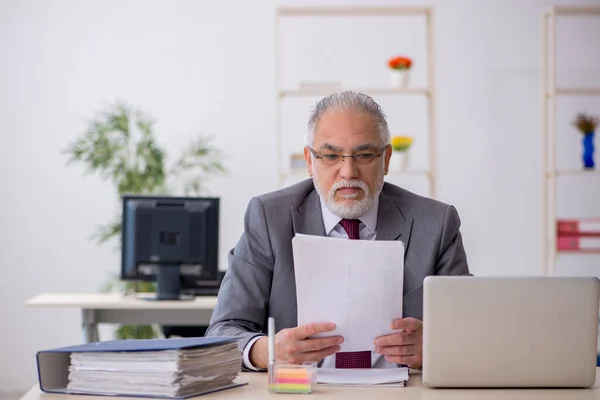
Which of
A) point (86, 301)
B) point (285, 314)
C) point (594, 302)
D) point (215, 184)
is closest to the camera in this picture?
point (594, 302)

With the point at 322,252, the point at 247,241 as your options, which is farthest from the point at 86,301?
the point at 322,252

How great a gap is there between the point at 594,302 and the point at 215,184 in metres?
4.21

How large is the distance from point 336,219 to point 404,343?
19.1 inches

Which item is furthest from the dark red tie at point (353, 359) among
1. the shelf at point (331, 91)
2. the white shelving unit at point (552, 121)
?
the white shelving unit at point (552, 121)

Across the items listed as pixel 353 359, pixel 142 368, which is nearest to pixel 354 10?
pixel 353 359

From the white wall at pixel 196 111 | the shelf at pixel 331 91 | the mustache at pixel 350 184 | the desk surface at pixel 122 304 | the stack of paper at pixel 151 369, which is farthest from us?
the white wall at pixel 196 111

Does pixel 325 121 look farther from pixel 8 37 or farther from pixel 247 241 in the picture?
pixel 8 37

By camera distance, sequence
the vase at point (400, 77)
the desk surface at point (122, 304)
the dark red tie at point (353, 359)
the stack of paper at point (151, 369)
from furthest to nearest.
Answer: the vase at point (400, 77) < the desk surface at point (122, 304) < the dark red tie at point (353, 359) < the stack of paper at point (151, 369)

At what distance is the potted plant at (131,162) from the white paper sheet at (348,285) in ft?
10.7

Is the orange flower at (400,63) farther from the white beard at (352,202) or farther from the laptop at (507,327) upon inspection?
the laptop at (507,327)

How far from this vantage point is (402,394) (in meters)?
1.62

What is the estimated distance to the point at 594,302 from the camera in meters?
1.62

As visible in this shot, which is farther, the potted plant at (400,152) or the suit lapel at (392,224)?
the potted plant at (400,152)

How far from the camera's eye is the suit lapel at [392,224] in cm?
219
